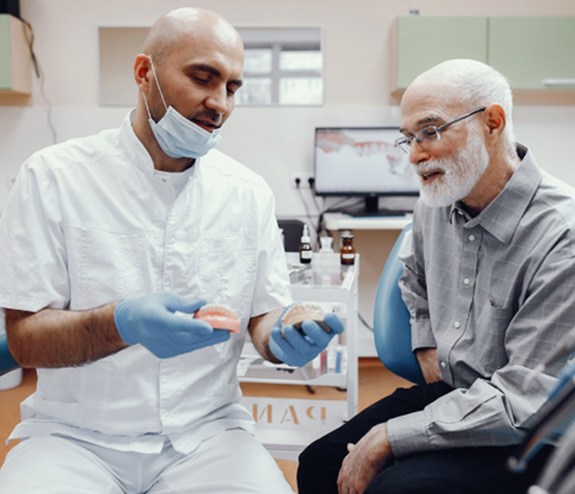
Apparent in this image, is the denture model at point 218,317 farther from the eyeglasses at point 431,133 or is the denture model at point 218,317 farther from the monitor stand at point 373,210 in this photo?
the monitor stand at point 373,210

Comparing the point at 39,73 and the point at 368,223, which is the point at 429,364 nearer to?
the point at 368,223

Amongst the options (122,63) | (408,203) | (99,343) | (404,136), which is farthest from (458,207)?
(122,63)

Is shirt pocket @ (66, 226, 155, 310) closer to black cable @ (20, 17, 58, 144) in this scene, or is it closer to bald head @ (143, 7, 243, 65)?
bald head @ (143, 7, 243, 65)

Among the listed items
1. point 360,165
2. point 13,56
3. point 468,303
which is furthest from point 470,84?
point 13,56

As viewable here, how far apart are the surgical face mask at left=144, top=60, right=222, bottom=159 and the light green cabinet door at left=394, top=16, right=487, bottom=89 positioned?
2.30m

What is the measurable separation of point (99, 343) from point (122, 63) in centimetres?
291

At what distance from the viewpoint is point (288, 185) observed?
3.62 meters

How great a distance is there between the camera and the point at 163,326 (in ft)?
3.13

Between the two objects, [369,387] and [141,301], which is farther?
[369,387]

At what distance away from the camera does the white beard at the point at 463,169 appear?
1.32 metres

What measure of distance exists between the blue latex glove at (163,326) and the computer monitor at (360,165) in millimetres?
2499

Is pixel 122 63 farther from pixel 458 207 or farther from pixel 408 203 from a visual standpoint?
pixel 458 207

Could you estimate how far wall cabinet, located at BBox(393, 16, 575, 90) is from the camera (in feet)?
10.6

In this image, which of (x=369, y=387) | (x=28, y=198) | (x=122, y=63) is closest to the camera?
(x=28, y=198)
